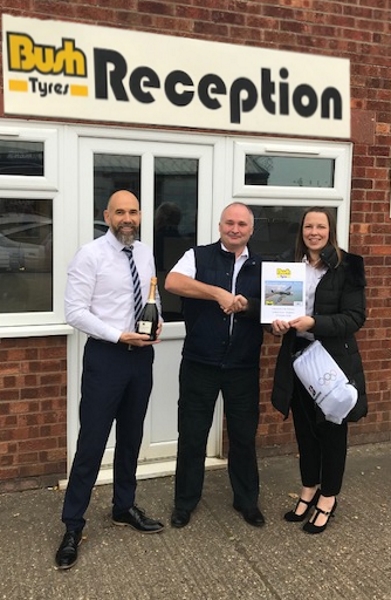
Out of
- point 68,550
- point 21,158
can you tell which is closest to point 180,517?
point 68,550

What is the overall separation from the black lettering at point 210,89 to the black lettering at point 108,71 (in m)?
0.54

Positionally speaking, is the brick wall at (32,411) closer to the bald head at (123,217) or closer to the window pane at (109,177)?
the window pane at (109,177)

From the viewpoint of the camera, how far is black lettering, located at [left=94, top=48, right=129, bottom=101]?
12.9ft

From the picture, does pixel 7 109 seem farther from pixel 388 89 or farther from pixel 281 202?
pixel 388 89

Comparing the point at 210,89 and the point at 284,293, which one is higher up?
the point at 210,89

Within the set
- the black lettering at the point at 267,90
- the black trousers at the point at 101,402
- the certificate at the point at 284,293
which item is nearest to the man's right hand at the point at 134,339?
the black trousers at the point at 101,402

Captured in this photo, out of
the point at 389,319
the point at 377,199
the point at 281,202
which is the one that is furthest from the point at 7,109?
the point at 389,319

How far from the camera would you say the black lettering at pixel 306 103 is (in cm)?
443

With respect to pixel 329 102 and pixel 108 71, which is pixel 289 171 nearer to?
pixel 329 102

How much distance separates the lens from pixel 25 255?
4.00 metres

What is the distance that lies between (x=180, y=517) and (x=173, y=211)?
2040mm

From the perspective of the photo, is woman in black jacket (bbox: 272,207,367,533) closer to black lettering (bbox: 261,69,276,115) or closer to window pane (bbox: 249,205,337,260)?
window pane (bbox: 249,205,337,260)

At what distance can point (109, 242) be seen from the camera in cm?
327

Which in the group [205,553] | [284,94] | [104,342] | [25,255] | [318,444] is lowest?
[205,553]
